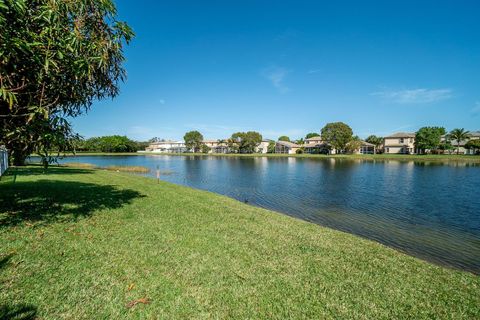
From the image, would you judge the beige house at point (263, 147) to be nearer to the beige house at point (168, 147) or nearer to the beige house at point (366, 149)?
the beige house at point (366, 149)

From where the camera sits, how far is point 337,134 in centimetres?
9288

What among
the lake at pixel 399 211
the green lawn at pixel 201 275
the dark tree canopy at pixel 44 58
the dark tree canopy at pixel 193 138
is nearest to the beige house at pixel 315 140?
the dark tree canopy at pixel 193 138

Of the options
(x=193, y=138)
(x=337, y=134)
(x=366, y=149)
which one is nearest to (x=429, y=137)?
(x=366, y=149)

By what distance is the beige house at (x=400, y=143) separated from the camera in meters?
94.5

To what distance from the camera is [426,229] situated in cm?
1332

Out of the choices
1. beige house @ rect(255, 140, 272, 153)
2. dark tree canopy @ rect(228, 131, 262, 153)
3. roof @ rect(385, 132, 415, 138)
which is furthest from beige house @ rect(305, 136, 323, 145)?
roof @ rect(385, 132, 415, 138)

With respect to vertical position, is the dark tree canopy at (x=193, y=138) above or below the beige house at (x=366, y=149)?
above

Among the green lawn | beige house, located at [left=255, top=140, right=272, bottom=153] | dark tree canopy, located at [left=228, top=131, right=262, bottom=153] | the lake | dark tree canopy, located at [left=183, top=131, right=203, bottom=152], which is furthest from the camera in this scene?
dark tree canopy, located at [left=183, top=131, right=203, bottom=152]

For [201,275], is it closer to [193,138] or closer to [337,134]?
[337,134]

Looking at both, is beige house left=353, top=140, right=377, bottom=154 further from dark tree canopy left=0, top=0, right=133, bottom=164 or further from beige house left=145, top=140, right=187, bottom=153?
beige house left=145, top=140, right=187, bottom=153

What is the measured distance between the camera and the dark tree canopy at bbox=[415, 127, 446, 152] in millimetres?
81438

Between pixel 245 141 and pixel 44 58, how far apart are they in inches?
4476

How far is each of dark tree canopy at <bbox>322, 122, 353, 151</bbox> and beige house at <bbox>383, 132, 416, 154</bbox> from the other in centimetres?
2002

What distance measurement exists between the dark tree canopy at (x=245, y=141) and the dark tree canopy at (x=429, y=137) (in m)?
64.1
